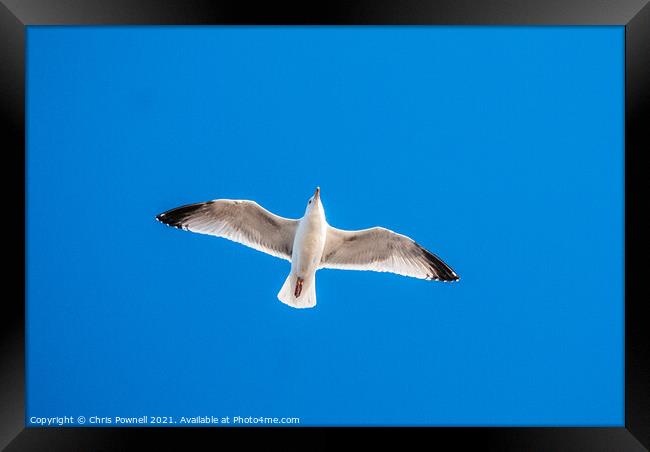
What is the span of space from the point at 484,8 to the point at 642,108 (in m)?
0.73

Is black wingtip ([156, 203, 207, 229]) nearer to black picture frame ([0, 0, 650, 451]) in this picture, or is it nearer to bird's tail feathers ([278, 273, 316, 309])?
bird's tail feathers ([278, 273, 316, 309])

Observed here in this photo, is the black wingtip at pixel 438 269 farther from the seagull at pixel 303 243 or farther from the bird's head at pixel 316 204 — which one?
the bird's head at pixel 316 204

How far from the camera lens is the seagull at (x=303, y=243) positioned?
4293 mm

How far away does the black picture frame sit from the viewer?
2.74 metres

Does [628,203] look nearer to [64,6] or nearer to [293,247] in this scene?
[293,247]

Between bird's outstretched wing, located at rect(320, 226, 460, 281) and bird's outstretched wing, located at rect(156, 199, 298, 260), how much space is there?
28 centimetres

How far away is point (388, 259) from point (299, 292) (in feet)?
1.94

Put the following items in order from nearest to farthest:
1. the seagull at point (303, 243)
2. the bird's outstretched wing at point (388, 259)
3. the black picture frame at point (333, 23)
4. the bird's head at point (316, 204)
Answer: the black picture frame at point (333, 23) < the bird's head at point (316, 204) < the seagull at point (303, 243) < the bird's outstretched wing at point (388, 259)

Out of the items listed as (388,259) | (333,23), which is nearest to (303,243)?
(388,259)

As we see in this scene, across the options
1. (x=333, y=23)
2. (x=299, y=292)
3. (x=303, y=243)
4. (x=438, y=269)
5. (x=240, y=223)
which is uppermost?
(x=333, y=23)

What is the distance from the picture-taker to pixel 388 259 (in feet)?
14.6

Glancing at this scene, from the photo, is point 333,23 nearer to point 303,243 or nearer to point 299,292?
point 303,243

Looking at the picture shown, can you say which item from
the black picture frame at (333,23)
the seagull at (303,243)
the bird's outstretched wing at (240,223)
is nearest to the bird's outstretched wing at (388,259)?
the seagull at (303,243)

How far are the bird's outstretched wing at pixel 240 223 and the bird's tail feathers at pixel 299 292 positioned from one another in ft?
0.64
